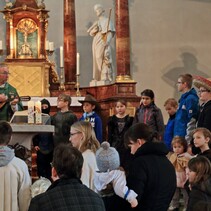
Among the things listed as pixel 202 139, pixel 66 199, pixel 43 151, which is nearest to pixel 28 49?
pixel 43 151

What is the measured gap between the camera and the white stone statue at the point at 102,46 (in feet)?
46.2

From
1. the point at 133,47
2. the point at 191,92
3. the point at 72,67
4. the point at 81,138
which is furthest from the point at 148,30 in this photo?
the point at 81,138

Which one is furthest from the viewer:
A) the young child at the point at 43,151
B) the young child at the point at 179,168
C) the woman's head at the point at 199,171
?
the young child at the point at 43,151

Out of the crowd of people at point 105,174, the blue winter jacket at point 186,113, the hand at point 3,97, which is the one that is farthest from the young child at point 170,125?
the hand at point 3,97

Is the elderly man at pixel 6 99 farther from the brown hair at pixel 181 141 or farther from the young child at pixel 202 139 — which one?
the young child at pixel 202 139

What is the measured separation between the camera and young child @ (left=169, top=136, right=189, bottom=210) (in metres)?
7.42

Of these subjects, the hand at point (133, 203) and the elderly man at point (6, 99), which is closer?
the hand at point (133, 203)

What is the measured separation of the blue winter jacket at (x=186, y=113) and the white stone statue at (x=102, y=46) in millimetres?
5775

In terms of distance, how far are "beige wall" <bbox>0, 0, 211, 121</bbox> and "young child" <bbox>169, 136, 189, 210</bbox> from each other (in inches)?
341

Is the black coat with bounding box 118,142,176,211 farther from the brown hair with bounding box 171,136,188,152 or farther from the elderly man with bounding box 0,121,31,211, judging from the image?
the brown hair with bounding box 171,136,188,152

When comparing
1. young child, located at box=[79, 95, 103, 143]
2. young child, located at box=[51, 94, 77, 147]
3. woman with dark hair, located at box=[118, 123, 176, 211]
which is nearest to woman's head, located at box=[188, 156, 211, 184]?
woman with dark hair, located at box=[118, 123, 176, 211]

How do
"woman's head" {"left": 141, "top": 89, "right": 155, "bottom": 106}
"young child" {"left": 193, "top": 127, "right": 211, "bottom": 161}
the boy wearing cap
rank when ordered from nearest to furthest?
1. "young child" {"left": 193, "top": 127, "right": 211, "bottom": 161}
2. the boy wearing cap
3. "woman's head" {"left": 141, "top": 89, "right": 155, "bottom": 106}

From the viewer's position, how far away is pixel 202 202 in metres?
4.46

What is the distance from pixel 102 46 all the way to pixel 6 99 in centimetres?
728
